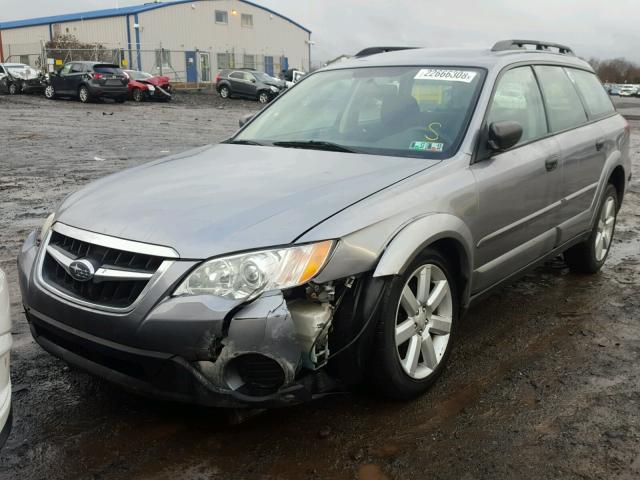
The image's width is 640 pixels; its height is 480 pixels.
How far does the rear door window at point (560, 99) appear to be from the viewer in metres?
4.36

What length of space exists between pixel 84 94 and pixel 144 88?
2.48 meters


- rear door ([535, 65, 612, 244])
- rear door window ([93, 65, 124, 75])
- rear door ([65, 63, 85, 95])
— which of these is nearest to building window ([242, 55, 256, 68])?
rear door ([65, 63, 85, 95])

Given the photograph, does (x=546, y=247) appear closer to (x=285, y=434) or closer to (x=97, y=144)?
(x=285, y=434)

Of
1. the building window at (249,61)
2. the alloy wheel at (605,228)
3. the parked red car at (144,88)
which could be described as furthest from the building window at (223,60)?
the alloy wheel at (605,228)

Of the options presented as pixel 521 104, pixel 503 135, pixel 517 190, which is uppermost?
pixel 521 104

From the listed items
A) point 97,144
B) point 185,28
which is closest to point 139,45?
point 185,28

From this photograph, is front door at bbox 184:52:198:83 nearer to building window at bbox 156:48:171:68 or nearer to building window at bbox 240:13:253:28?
building window at bbox 156:48:171:68

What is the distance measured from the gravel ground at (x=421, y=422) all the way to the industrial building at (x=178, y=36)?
Answer: 40.0m

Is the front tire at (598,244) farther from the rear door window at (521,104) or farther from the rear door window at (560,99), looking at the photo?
the rear door window at (521,104)

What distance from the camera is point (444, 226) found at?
10.1 ft

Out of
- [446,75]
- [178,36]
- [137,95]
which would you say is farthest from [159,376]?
[178,36]

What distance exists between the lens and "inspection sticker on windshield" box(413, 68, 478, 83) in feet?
12.7

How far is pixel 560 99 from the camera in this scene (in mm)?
4539

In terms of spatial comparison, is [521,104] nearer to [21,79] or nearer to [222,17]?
[21,79]
